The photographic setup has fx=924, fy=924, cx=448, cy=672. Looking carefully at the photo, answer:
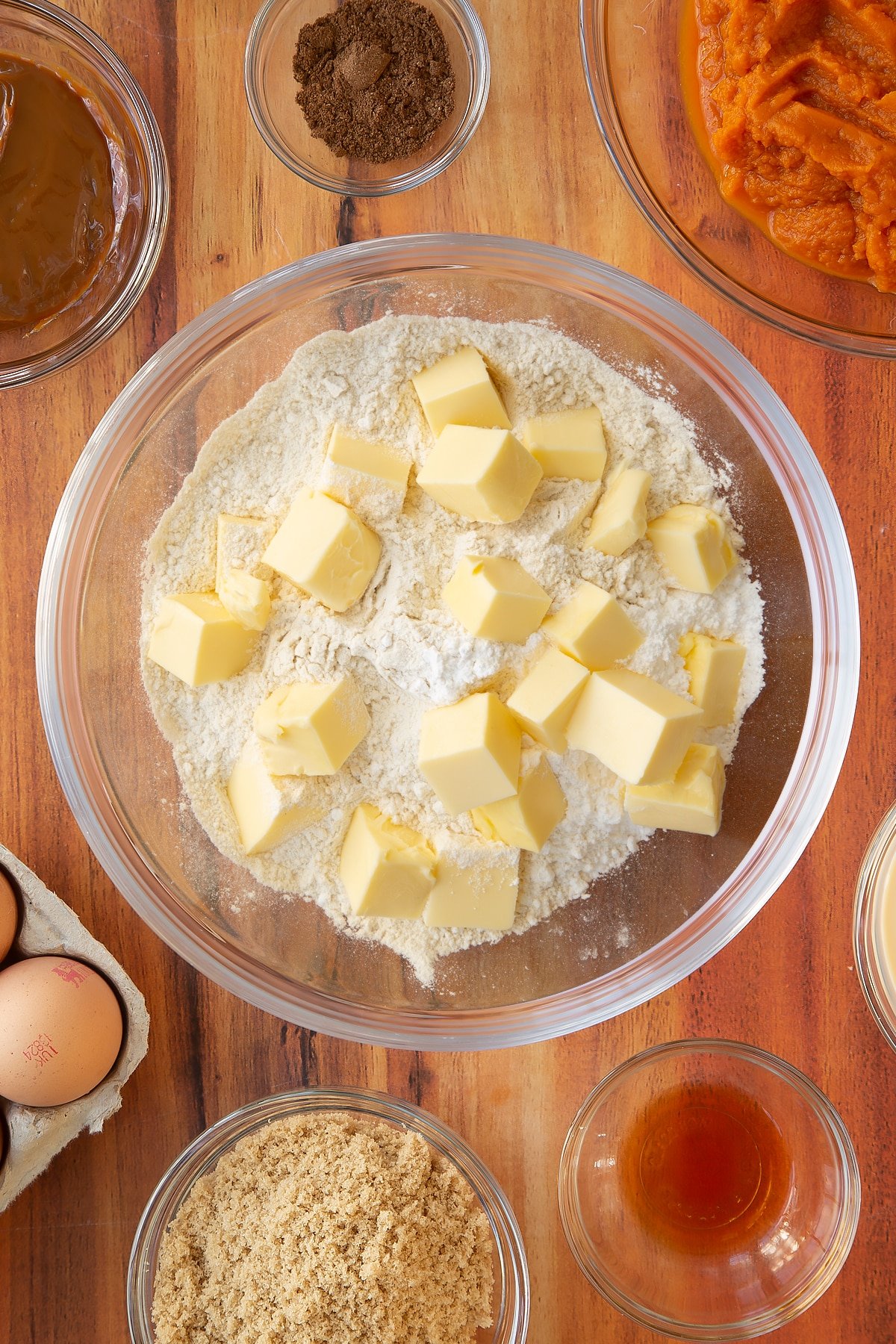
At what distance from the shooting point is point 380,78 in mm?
1392

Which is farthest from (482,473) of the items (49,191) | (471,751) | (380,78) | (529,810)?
(49,191)

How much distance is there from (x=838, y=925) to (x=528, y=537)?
796 mm

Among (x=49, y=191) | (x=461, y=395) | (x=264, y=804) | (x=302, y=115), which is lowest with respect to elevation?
(x=264, y=804)

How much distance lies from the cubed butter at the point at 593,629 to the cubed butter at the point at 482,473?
0.15 meters

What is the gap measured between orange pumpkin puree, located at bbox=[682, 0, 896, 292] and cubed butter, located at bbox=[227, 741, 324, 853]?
1.08m

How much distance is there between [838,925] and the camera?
1464mm

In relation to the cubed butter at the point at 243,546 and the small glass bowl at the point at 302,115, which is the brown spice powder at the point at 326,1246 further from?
the small glass bowl at the point at 302,115

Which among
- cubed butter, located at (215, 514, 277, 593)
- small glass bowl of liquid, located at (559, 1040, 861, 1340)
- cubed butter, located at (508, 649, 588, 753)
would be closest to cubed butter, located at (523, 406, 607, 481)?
cubed butter, located at (508, 649, 588, 753)

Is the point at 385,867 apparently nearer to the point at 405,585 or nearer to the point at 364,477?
the point at 405,585

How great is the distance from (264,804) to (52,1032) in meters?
0.42

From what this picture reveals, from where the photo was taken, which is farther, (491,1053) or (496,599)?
(491,1053)

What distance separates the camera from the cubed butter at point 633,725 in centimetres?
119

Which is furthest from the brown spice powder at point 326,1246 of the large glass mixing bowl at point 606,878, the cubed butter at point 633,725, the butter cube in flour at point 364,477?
the butter cube in flour at point 364,477

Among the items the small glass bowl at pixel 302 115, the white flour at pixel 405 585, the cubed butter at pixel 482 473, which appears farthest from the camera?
the small glass bowl at pixel 302 115
